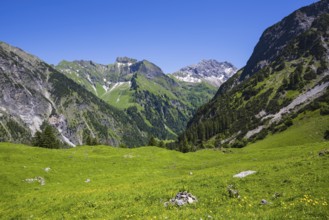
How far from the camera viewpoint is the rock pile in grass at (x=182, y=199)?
22453mm

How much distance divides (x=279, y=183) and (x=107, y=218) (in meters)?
14.9

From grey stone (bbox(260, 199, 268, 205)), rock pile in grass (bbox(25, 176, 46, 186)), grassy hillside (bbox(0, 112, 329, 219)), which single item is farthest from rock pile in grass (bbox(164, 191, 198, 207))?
rock pile in grass (bbox(25, 176, 46, 186))

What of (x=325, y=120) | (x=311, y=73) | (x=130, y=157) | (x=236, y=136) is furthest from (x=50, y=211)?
(x=311, y=73)

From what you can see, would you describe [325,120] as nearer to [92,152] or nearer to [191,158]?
[191,158]

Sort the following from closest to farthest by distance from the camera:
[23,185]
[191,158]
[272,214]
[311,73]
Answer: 1. [272,214]
2. [23,185]
3. [191,158]
4. [311,73]

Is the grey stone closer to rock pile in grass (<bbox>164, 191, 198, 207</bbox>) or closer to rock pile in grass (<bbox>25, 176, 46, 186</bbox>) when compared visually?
rock pile in grass (<bbox>164, 191, 198, 207</bbox>)

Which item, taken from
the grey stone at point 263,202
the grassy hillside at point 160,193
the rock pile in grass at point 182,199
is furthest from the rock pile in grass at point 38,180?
the grey stone at point 263,202

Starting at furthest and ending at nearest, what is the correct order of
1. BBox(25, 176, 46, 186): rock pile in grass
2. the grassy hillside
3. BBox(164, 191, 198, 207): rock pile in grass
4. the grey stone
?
1. BBox(25, 176, 46, 186): rock pile in grass
2. BBox(164, 191, 198, 207): rock pile in grass
3. the grey stone
4. the grassy hillside

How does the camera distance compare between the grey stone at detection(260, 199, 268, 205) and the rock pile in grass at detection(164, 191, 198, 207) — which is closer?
the grey stone at detection(260, 199, 268, 205)

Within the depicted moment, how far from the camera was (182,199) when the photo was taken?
2288cm

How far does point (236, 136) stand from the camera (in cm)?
17775

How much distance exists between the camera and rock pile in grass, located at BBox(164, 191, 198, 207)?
884 inches

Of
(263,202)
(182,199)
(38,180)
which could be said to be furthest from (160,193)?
(38,180)

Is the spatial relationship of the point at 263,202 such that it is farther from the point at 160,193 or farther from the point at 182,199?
the point at 160,193
